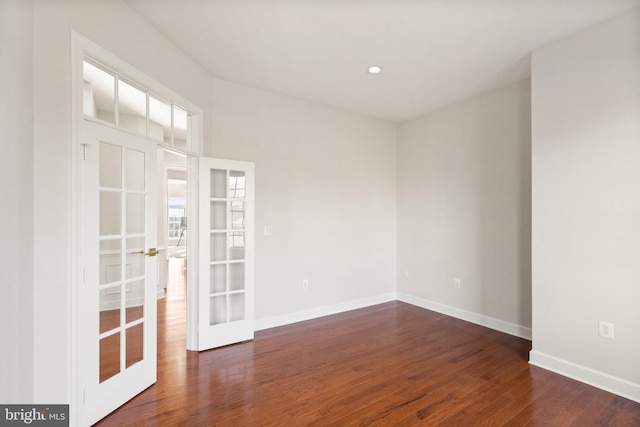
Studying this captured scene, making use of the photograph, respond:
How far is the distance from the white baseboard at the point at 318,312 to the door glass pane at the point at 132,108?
8.10ft

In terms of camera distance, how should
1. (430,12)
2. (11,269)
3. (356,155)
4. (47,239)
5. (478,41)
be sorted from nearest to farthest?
(11,269) → (47,239) → (430,12) → (478,41) → (356,155)

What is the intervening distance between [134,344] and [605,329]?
149 inches

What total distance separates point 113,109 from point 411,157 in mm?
3995

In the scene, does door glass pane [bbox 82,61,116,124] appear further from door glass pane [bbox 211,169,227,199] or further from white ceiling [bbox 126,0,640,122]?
door glass pane [bbox 211,169,227,199]

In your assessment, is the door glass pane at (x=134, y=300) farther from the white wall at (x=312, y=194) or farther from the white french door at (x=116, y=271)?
the white wall at (x=312, y=194)

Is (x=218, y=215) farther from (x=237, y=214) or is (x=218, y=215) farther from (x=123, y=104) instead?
(x=123, y=104)

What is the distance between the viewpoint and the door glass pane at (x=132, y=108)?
2.22 metres

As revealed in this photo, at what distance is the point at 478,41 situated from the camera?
2.63 meters

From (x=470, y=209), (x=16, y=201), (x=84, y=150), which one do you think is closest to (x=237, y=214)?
(x=84, y=150)

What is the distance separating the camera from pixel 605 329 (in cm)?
238

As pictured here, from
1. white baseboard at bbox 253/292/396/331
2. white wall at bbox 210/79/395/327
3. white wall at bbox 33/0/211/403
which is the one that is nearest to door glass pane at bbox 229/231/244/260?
white wall at bbox 210/79/395/327

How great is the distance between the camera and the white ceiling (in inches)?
86.8

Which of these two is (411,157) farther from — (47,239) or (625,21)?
(47,239)

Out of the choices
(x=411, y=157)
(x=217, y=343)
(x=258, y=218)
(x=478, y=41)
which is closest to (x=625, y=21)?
(x=478, y=41)
